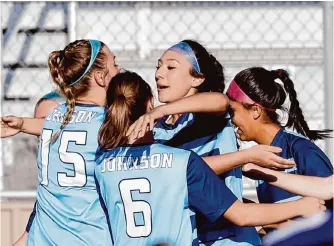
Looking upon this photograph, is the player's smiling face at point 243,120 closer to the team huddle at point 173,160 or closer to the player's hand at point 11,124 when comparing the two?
the team huddle at point 173,160

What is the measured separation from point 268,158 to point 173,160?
0.32 m

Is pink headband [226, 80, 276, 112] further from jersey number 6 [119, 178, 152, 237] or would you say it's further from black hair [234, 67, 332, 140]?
jersey number 6 [119, 178, 152, 237]

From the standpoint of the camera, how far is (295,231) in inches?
111

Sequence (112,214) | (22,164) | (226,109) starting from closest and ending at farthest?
(112,214) → (226,109) → (22,164)

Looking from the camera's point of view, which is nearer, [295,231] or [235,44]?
[295,231]

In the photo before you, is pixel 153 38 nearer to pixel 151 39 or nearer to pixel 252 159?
pixel 151 39

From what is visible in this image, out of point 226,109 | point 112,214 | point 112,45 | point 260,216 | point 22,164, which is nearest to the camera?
point 260,216

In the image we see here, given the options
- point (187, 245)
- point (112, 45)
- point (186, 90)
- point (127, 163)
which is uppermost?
point (112, 45)

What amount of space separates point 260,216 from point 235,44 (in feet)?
11.6

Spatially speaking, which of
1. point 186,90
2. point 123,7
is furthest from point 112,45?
point 186,90

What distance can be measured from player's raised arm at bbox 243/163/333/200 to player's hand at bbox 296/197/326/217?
2 centimetres

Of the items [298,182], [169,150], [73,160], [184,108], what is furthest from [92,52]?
[298,182]

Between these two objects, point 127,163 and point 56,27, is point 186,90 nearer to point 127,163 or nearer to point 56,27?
point 127,163

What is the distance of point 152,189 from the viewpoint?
2865 millimetres
